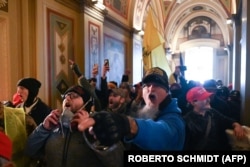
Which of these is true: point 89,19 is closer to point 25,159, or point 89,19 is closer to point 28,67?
point 28,67

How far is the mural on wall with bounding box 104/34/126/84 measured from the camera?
8875mm

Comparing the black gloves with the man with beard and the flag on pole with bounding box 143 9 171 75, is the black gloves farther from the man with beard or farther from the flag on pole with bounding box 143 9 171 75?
the flag on pole with bounding box 143 9 171 75

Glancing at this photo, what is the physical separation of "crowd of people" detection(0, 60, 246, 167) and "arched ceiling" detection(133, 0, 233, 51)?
11070mm

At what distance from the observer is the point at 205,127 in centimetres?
289

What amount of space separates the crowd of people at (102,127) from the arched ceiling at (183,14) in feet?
36.3

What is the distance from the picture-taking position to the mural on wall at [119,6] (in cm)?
882

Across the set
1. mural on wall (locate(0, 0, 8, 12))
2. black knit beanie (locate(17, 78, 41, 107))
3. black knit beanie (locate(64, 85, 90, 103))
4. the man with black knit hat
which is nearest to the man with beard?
black knit beanie (locate(64, 85, 90, 103))

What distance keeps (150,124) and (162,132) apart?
104mm

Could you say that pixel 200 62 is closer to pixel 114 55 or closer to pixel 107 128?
pixel 114 55

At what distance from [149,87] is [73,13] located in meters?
5.36

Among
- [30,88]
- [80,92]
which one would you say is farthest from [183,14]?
[80,92]

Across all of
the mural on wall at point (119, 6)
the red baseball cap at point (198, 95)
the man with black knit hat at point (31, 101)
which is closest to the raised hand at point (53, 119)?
the man with black knit hat at point (31, 101)

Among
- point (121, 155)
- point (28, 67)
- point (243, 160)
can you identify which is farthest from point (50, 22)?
point (243, 160)

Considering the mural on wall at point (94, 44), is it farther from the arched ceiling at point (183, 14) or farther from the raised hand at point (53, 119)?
the arched ceiling at point (183, 14)
